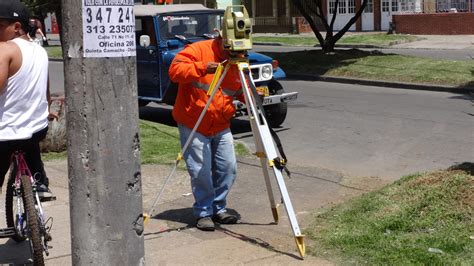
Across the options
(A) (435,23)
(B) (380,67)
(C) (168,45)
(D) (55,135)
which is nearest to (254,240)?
(D) (55,135)

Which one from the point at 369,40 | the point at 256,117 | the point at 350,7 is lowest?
the point at 256,117

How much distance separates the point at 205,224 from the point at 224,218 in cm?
25

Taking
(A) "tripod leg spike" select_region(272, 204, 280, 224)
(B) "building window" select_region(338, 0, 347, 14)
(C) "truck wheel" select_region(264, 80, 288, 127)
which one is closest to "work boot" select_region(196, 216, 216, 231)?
(A) "tripod leg spike" select_region(272, 204, 280, 224)

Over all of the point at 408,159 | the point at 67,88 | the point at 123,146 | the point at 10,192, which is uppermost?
the point at 67,88

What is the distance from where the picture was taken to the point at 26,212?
4.89m

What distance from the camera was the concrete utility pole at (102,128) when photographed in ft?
10.6

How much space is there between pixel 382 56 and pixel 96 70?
17.5 m

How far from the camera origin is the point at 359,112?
13148 millimetres

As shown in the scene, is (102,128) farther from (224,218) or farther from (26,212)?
(224,218)

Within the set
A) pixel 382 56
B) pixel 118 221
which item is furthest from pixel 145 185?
pixel 382 56

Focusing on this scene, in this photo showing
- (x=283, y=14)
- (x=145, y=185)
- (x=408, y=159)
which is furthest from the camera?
(x=283, y=14)

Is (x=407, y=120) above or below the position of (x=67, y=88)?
below

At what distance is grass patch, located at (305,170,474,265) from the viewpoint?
5.23m

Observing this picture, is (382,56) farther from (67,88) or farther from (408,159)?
(67,88)
